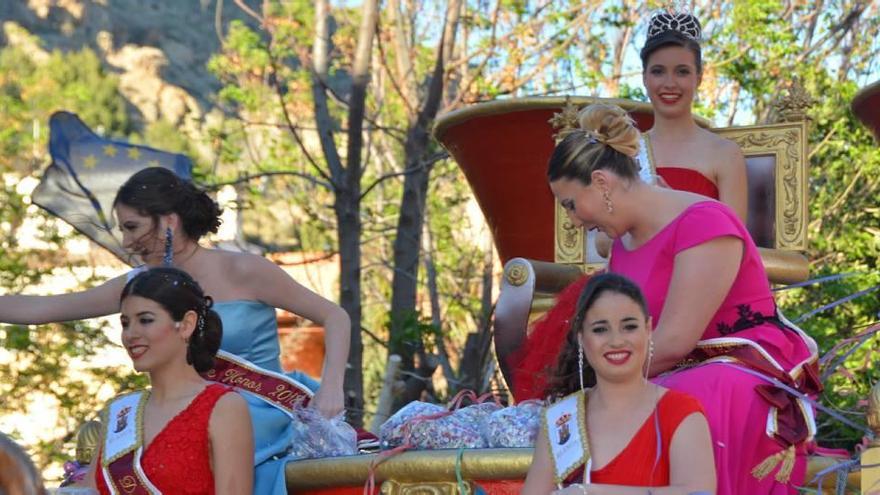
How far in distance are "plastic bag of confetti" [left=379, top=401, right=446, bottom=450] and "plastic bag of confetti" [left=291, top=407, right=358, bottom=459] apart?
143 mm

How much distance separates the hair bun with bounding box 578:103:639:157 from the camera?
12.8 ft

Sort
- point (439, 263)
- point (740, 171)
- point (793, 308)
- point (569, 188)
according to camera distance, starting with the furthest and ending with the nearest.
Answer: point (439, 263)
point (793, 308)
point (740, 171)
point (569, 188)

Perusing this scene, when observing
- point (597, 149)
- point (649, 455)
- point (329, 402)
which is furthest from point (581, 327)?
point (329, 402)

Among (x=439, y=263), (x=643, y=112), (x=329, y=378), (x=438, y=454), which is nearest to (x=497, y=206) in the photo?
(x=643, y=112)

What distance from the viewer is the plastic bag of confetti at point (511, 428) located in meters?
3.97

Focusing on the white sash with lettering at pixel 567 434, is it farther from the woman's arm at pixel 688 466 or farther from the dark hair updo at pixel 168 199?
the dark hair updo at pixel 168 199

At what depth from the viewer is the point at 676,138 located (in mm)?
4992

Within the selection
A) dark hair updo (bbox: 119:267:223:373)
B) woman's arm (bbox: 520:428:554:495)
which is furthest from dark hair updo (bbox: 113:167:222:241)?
woman's arm (bbox: 520:428:554:495)

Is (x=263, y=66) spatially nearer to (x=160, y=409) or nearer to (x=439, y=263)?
(x=439, y=263)

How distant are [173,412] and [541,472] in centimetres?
107

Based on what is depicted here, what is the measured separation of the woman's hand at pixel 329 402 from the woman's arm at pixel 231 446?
0.39 meters

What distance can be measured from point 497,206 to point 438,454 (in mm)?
2035

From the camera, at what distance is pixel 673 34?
4.82 metres

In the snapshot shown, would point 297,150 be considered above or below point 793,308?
above
